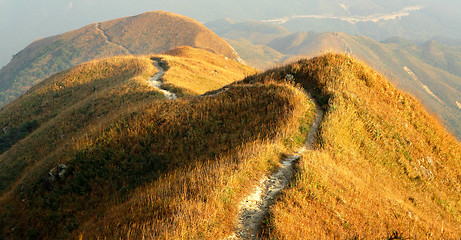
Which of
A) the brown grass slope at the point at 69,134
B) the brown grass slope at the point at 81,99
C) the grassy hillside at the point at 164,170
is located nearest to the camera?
the grassy hillside at the point at 164,170

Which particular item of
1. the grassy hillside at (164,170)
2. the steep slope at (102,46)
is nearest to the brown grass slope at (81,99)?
the grassy hillside at (164,170)

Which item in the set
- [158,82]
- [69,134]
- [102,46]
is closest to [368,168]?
[69,134]

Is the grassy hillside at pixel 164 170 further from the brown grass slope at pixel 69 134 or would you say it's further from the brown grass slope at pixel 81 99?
the brown grass slope at pixel 81 99

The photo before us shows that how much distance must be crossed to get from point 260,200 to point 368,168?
22.5 ft

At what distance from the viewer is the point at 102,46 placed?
612 ft

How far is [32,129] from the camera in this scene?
111ft

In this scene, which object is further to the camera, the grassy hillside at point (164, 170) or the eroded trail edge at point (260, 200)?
the grassy hillside at point (164, 170)

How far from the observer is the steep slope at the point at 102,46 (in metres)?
177

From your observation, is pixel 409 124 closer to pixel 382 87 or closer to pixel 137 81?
pixel 382 87

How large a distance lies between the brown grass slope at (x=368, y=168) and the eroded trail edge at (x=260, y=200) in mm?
490

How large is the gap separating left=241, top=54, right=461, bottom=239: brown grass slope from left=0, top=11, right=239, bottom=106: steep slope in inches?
6456

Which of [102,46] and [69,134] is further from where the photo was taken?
[102,46]

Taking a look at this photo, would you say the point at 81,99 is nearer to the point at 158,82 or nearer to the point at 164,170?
the point at 158,82

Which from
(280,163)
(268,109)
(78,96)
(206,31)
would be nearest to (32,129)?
(78,96)
